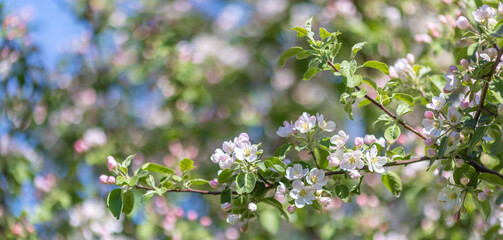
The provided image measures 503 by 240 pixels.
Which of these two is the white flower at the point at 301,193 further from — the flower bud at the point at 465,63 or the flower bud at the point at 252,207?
the flower bud at the point at 465,63

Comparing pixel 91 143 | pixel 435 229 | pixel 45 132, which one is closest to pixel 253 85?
pixel 91 143

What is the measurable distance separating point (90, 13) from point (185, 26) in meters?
0.63

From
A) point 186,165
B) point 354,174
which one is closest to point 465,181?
point 354,174

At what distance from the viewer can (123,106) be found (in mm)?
3639

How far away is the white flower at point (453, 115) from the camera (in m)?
1.12

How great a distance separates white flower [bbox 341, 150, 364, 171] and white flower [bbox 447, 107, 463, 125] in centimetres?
21

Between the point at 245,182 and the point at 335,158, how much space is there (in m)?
0.20

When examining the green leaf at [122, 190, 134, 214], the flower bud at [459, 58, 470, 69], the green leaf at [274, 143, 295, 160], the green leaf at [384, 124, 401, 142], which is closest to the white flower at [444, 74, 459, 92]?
the flower bud at [459, 58, 470, 69]

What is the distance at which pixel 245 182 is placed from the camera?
3.53 ft

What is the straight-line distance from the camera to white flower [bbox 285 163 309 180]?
110 cm

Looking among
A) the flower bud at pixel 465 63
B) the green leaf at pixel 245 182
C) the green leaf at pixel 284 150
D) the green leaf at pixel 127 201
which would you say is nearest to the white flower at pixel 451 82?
the flower bud at pixel 465 63

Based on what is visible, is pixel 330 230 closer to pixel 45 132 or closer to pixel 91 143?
pixel 91 143

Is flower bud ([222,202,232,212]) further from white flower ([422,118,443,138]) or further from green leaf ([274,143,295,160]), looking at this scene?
white flower ([422,118,443,138])

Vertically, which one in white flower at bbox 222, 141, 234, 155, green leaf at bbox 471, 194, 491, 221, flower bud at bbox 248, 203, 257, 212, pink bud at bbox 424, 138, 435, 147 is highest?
white flower at bbox 222, 141, 234, 155
